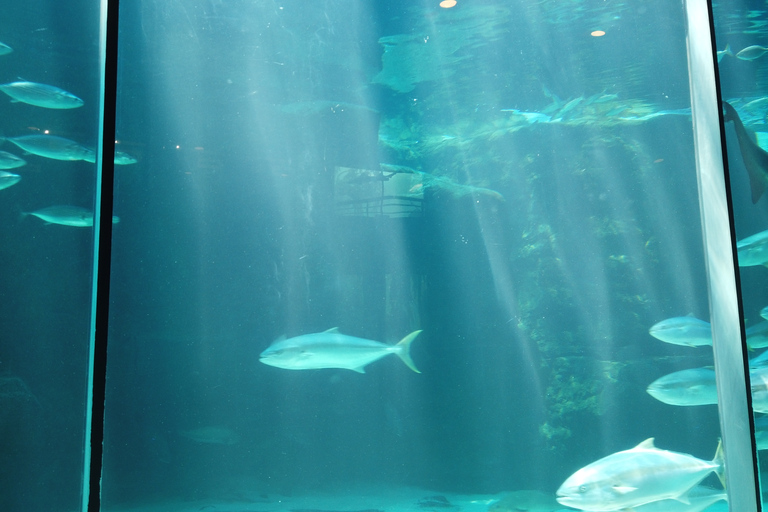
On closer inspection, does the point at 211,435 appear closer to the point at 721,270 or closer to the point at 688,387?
the point at 688,387

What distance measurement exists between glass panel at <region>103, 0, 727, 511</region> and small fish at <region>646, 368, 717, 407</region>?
2.88 metres

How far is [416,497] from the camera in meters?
9.98

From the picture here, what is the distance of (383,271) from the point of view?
16766mm

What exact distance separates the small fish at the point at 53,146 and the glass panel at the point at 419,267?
3212mm

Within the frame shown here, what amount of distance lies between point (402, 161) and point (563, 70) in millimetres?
6272

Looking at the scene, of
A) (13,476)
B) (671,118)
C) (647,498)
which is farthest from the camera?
(671,118)

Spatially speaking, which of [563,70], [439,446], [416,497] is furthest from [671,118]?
[416,497]

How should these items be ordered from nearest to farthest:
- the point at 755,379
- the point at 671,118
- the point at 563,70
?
the point at 755,379
the point at 563,70
the point at 671,118

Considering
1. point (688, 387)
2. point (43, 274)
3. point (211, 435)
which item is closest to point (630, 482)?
point (688, 387)

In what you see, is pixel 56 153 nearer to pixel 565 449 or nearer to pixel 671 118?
pixel 565 449

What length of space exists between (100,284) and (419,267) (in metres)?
15.1

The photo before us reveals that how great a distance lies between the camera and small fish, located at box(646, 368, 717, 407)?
4945mm

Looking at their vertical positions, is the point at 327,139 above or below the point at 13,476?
above

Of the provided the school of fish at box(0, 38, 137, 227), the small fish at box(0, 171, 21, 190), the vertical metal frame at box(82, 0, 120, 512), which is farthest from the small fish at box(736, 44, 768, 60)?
the small fish at box(0, 171, 21, 190)
